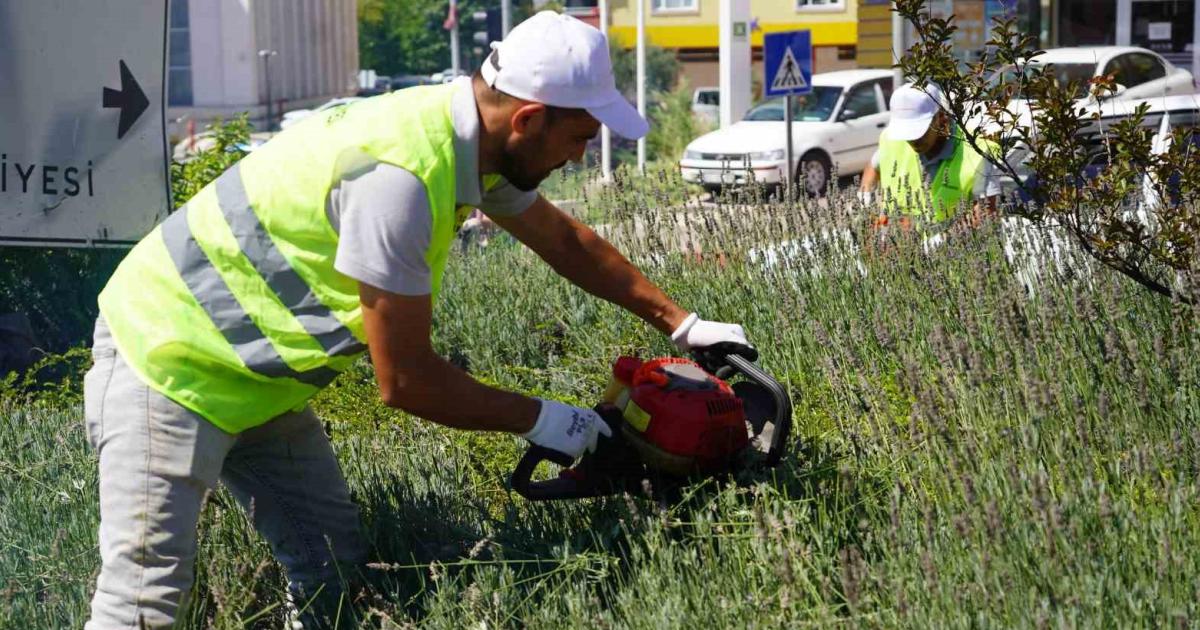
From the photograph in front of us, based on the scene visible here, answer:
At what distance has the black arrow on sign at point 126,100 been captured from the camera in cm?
694

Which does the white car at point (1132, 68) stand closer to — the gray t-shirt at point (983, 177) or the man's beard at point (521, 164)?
the gray t-shirt at point (983, 177)

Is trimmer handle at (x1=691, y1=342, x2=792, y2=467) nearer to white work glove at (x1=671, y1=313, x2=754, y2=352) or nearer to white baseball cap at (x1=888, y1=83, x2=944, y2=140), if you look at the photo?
white work glove at (x1=671, y1=313, x2=754, y2=352)

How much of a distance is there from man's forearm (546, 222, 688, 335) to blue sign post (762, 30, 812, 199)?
953 centimetres

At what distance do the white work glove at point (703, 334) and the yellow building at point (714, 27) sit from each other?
122ft

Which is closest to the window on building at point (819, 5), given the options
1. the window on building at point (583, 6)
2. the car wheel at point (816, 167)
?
the window on building at point (583, 6)

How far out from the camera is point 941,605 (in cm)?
281

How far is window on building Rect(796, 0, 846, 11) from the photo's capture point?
138 feet

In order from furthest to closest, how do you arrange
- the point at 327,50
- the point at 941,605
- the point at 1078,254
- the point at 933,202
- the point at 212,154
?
1. the point at 327,50
2. the point at 212,154
3. the point at 933,202
4. the point at 1078,254
5. the point at 941,605

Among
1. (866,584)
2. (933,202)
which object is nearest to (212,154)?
(933,202)

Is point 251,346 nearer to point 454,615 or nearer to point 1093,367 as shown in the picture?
point 454,615

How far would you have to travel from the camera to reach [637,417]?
344 cm

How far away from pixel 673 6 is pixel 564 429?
141 feet

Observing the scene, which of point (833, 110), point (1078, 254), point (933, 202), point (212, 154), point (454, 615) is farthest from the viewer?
point (833, 110)

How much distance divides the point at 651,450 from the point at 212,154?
5.90 m
